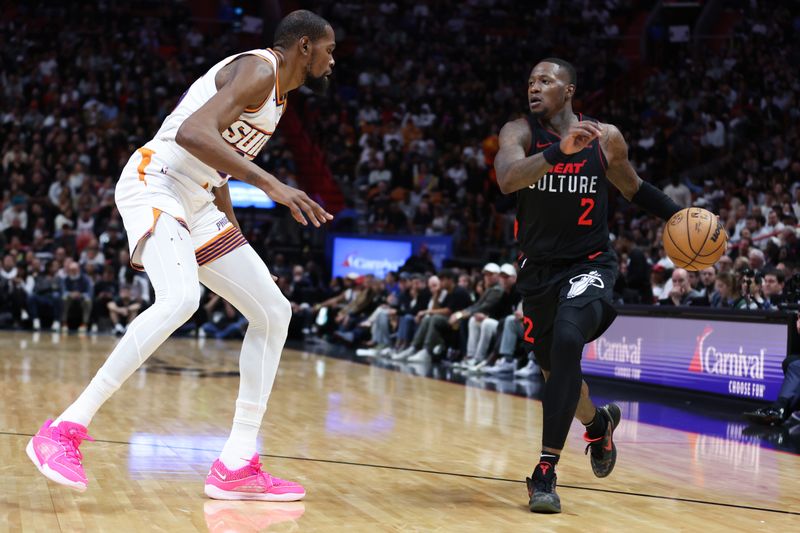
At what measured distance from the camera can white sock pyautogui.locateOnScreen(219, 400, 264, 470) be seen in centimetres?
434

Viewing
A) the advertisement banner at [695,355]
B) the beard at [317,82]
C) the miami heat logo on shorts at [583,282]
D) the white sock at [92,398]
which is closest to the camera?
the white sock at [92,398]

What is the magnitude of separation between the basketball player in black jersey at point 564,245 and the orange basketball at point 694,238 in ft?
0.95

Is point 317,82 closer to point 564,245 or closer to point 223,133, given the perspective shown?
point 223,133

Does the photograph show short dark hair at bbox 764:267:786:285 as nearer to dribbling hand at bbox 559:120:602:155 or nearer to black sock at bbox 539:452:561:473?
black sock at bbox 539:452:561:473

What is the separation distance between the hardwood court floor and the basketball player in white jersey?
25cm

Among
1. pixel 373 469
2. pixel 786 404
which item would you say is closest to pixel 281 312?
pixel 373 469

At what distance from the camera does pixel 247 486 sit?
4.29 meters

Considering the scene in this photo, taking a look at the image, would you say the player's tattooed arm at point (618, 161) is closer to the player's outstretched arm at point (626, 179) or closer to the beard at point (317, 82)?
the player's outstretched arm at point (626, 179)

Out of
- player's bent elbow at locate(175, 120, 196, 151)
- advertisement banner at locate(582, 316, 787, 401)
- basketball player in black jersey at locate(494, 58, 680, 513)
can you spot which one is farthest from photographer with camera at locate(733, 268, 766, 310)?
player's bent elbow at locate(175, 120, 196, 151)

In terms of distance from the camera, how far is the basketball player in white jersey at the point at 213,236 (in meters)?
3.96

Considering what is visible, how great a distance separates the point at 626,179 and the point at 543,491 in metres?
1.57

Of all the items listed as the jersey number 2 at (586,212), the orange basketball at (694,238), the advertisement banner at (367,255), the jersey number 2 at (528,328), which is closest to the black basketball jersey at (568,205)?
A: the jersey number 2 at (586,212)

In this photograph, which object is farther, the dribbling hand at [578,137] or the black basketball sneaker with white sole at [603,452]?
the black basketball sneaker with white sole at [603,452]

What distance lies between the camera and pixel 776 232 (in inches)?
490
